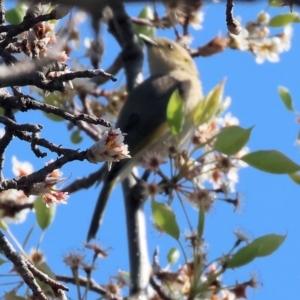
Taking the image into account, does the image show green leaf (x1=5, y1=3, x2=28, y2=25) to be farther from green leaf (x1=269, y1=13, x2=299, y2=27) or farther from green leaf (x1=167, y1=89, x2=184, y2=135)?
green leaf (x1=269, y1=13, x2=299, y2=27)

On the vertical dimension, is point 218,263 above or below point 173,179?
below

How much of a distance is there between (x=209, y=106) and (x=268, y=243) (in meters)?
0.84

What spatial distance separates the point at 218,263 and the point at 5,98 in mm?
1525

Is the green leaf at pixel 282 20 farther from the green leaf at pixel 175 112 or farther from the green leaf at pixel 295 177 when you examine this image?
the green leaf at pixel 295 177

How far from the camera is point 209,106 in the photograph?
329cm

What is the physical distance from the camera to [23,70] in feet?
3.16

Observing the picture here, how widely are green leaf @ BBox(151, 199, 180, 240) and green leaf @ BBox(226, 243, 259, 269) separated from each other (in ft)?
0.80

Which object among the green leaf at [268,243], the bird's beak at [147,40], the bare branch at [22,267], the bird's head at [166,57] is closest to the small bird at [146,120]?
the bird's beak at [147,40]

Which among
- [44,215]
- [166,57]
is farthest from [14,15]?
[166,57]

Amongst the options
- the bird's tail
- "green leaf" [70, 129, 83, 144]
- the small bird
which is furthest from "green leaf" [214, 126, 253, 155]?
"green leaf" [70, 129, 83, 144]

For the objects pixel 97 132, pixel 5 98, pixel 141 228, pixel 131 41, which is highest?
pixel 131 41

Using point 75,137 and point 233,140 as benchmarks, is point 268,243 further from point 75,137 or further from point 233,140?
point 75,137

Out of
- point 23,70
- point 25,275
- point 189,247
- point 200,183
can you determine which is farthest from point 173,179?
point 23,70

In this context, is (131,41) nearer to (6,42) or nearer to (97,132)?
(97,132)
